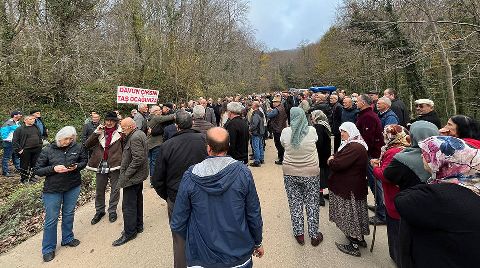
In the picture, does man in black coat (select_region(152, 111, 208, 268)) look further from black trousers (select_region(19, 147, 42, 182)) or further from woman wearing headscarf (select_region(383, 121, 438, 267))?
black trousers (select_region(19, 147, 42, 182))

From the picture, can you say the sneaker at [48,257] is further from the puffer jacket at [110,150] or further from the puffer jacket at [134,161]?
the puffer jacket at [110,150]

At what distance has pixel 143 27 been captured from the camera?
1928cm

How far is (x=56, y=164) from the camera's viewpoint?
12.9 feet

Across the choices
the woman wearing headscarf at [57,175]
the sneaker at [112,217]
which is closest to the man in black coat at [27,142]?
the sneaker at [112,217]

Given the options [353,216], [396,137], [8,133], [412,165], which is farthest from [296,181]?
[8,133]

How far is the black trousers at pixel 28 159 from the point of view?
7698mm

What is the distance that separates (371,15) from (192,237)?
49.3 ft

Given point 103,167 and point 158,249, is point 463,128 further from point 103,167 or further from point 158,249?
point 103,167

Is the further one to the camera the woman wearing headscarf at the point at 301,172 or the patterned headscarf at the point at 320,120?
the patterned headscarf at the point at 320,120

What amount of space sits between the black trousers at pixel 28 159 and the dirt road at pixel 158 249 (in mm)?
3656

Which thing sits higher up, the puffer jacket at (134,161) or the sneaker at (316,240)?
the puffer jacket at (134,161)

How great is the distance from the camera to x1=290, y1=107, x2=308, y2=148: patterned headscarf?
12.6 feet

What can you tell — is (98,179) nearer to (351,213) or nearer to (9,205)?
(9,205)

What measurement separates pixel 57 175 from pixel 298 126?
3335 mm
